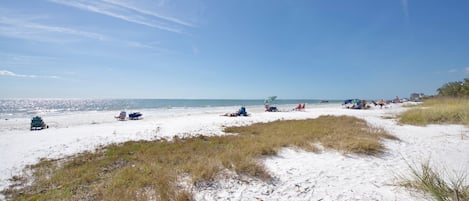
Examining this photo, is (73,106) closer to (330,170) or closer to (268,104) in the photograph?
(268,104)

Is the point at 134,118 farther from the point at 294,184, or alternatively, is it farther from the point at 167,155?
the point at 294,184

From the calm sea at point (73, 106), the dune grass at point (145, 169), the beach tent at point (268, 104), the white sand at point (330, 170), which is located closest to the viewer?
the white sand at point (330, 170)

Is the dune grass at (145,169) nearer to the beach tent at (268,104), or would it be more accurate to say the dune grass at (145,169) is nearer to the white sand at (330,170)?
the white sand at (330,170)

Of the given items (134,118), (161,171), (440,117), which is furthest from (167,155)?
(134,118)

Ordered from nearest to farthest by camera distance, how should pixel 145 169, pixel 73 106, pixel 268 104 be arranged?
pixel 145 169 → pixel 268 104 → pixel 73 106

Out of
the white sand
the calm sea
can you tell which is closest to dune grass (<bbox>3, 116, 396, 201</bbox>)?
the white sand

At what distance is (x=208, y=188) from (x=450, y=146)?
292 inches

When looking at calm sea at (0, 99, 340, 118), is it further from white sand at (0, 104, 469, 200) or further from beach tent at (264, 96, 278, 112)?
white sand at (0, 104, 469, 200)

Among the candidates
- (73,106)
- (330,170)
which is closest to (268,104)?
(330,170)

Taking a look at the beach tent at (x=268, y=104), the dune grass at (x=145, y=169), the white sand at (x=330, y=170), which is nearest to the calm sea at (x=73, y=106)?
the beach tent at (x=268, y=104)

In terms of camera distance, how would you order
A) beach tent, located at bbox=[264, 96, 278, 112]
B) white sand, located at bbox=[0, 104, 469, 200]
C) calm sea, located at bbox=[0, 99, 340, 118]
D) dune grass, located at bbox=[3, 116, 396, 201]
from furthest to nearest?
calm sea, located at bbox=[0, 99, 340, 118]
beach tent, located at bbox=[264, 96, 278, 112]
dune grass, located at bbox=[3, 116, 396, 201]
white sand, located at bbox=[0, 104, 469, 200]

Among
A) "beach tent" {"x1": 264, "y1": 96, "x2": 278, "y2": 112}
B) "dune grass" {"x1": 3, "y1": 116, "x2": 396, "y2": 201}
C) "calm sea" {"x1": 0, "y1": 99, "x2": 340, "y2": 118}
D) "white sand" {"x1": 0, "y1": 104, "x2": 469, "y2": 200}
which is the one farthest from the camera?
"calm sea" {"x1": 0, "y1": 99, "x2": 340, "y2": 118}

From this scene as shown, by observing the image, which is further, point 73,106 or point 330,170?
point 73,106

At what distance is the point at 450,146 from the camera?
6.53 metres
